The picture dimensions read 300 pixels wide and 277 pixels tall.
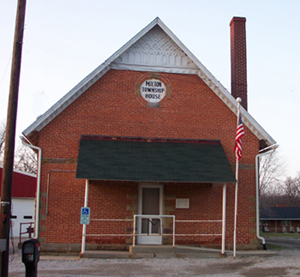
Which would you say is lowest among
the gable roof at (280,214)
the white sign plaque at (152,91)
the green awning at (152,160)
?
the gable roof at (280,214)

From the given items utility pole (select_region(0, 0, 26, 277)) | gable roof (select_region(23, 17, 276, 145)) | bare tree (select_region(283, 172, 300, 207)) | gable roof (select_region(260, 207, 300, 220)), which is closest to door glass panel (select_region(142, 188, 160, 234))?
gable roof (select_region(23, 17, 276, 145))

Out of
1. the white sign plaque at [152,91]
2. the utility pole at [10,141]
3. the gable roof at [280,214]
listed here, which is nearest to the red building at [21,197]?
the white sign plaque at [152,91]

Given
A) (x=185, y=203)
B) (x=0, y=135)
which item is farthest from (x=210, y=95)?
(x=0, y=135)

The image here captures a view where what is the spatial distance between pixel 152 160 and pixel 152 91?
307 cm

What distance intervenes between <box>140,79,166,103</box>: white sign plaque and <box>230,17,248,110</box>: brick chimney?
3.74 metres

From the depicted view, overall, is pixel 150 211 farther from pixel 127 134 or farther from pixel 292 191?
pixel 292 191

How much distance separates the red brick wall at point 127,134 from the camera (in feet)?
49.4

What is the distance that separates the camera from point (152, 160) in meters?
14.6

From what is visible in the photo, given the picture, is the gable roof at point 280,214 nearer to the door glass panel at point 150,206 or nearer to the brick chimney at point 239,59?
the brick chimney at point 239,59

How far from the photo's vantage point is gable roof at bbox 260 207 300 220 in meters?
59.6

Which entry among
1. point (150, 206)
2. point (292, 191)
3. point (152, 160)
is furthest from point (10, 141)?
point (292, 191)

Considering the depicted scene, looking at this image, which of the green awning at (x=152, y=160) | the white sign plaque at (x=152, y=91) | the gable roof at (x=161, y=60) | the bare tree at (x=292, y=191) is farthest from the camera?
the bare tree at (x=292, y=191)

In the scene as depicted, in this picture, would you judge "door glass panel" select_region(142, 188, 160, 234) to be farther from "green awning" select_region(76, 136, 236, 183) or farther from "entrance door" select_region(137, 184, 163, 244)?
"green awning" select_region(76, 136, 236, 183)

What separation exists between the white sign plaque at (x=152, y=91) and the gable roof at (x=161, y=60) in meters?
0.51
